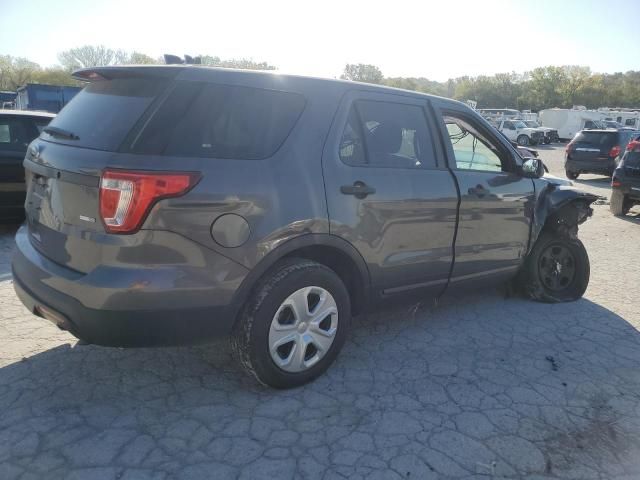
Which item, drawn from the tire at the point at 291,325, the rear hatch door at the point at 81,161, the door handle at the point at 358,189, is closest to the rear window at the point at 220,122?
the rear hatch door at the point at 81,161

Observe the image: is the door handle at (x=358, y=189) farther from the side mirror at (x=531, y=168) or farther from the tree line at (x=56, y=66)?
the tree line at (x=56, y=66)

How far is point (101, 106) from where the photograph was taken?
2.79m

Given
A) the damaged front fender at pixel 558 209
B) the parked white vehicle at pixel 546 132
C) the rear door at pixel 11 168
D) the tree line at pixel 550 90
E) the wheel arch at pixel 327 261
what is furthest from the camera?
the tree line at pixel 550 90

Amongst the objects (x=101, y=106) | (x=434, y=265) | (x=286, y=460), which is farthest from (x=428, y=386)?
(x=101, y=106)

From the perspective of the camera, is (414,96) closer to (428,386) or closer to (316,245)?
(316,245)

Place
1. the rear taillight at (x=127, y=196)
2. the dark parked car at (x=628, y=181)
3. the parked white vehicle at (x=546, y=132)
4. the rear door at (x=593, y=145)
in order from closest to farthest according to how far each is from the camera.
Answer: the rear taillight at (x=127, y=196), the dark parked car at (x=628, y=181), the rear door at (x=593, y=145), the parked white vehicle at (x=546, y=132)

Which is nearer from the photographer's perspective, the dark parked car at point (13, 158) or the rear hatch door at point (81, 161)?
the rear hatch door at point (81, 161)

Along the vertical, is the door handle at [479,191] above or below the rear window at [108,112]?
below

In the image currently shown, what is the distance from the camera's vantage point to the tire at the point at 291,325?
278cm

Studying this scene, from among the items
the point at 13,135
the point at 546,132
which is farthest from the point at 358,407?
the point at 546,132

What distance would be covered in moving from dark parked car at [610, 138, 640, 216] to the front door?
631 centimetres

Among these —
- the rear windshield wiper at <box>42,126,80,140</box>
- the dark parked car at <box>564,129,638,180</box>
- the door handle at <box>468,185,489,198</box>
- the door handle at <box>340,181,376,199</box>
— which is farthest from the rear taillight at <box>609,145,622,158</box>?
the rear windshield wiper at <box>42,126,80,140</box>

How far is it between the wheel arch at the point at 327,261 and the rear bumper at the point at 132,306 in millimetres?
99

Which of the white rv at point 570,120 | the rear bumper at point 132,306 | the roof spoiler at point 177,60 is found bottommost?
the rear bumper at point 132,306
